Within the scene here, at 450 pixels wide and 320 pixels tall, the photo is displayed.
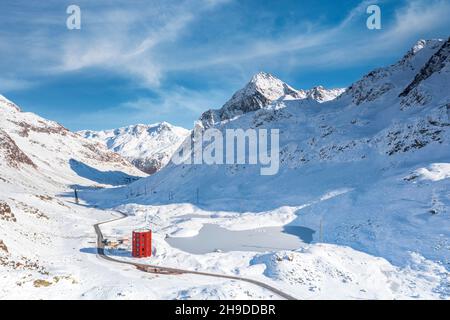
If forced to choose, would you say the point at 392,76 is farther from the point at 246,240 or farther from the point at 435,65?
the point at 246,240

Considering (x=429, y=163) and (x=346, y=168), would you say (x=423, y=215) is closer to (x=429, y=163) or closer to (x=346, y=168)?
(x=429, y=163)

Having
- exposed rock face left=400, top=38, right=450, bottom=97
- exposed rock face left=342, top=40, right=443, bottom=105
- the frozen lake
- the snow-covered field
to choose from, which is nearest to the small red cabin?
the snow-covered field

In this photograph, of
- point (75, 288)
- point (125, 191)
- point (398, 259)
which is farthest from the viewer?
point (125, 191)

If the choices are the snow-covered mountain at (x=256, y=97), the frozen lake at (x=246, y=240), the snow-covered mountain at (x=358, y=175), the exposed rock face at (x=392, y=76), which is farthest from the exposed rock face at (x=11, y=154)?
the exposed rock face at (x=392, y=76)

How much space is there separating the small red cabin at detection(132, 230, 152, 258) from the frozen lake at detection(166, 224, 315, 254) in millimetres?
5487

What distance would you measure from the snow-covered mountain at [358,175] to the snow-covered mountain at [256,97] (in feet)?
115

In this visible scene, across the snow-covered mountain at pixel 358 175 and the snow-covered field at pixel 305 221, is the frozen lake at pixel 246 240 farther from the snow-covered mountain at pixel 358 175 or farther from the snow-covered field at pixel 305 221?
the snow-covered mountain at pixel 358 175

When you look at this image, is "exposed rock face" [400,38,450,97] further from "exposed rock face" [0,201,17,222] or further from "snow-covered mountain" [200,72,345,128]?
"exposed rock face" [0,201,17,222]

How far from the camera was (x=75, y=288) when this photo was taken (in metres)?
27.7

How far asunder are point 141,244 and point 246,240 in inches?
623

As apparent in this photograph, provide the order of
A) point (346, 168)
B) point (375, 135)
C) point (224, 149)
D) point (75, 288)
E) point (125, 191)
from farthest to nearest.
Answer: point (125, 191) → point (224, 149) → point (375, 135) → point (346, 168) → point (75, 288)

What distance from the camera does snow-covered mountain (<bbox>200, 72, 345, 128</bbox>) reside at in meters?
173
